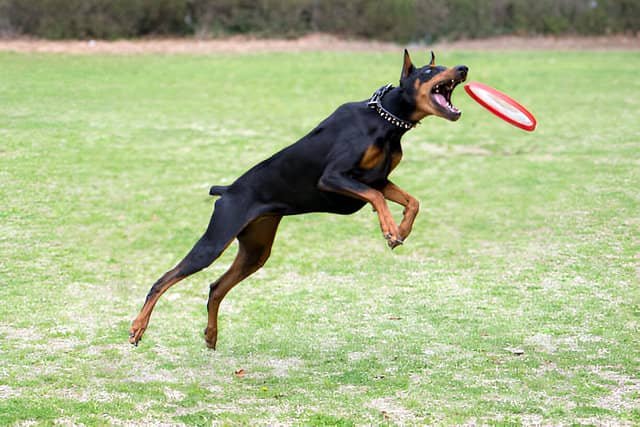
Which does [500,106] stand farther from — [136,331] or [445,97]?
[136,331]

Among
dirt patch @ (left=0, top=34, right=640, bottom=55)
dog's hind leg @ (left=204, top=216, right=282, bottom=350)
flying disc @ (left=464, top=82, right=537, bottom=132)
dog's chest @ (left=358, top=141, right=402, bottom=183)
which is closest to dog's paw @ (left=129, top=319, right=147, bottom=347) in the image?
dog's hind leg @ (left=204, top=216, right=282, bottom=350)

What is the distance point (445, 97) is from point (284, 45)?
25.5 metres

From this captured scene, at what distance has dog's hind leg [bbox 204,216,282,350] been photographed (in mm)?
7809

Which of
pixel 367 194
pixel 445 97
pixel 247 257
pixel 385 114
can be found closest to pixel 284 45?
pixel 247 257

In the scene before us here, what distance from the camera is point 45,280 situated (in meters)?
11.0

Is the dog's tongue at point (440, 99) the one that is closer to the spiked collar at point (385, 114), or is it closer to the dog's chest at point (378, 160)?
the spiked collar at point (385, 114)

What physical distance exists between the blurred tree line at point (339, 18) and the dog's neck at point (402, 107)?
24.4 meters

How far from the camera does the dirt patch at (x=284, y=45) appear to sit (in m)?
29.2

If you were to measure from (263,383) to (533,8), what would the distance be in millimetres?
28865

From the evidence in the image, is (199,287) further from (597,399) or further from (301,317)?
(597,399)

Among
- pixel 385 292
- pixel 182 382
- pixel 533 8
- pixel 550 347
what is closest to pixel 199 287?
pixel 385 292

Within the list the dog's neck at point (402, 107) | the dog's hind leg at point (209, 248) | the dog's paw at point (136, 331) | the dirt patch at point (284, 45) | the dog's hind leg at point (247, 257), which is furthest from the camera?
the dirt patch at point (284, 45)

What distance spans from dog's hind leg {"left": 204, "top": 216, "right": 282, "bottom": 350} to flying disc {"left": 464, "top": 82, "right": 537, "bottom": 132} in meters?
1.86

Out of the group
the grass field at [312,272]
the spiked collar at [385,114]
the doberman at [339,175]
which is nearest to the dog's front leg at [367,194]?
the doberman at [339,175]
